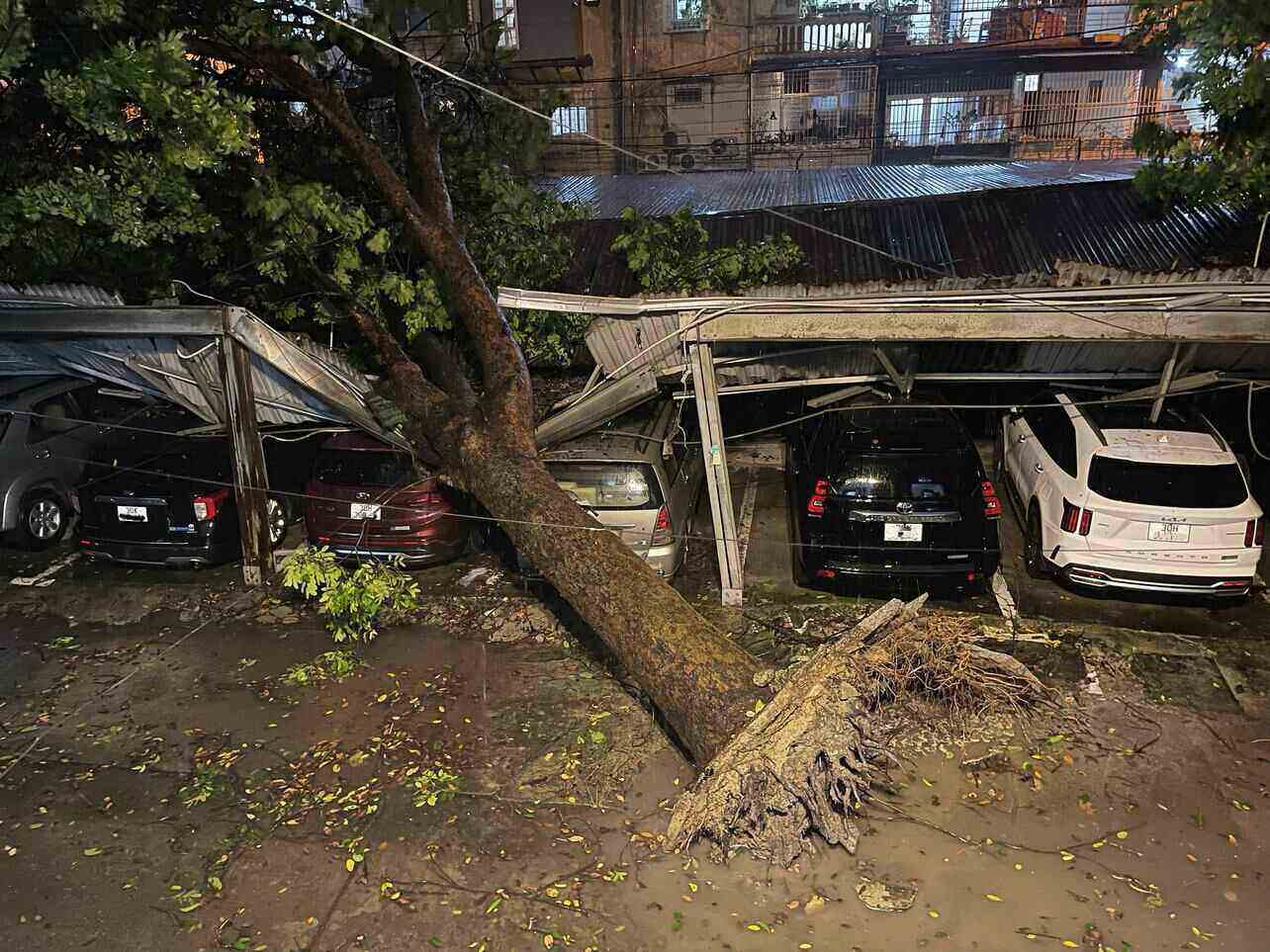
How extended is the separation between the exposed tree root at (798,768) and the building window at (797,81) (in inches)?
728

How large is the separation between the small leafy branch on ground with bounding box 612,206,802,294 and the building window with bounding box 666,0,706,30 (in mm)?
13350

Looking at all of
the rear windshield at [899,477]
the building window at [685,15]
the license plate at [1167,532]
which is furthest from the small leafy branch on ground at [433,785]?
the building window at [685,15]

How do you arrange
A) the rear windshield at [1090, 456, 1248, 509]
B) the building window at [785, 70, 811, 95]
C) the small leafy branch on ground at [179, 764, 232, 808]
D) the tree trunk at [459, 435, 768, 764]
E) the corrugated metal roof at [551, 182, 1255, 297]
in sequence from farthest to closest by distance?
the building window at [785, 70, 811, 95] < the corrugated metal roof at [551, 182, 1255, 297] < the rear windshield at [1090, 456, 1248, 509] < the small leafy branch on ground at [179, 764, 232, 808] < the tree trunk at [459, 435, 768, 764]

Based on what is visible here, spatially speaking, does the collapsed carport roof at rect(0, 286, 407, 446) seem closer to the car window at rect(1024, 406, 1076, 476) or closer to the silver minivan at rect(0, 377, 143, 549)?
the silver minivan at rect(0, 377, 143, 549)

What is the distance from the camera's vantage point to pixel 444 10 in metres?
10.1

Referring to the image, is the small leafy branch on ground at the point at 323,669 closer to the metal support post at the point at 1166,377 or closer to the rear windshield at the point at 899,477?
the rear windshield at the point at 899,477

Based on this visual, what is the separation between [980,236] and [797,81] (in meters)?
13.5

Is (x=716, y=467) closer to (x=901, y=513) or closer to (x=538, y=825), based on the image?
(x=901, y=513)

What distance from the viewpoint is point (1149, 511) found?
7.32 m

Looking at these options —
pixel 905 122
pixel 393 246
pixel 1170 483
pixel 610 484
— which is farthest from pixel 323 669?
pixel 905 122

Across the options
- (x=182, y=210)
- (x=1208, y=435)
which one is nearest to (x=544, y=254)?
(x=182, y=210)

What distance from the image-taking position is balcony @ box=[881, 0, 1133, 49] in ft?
65.4

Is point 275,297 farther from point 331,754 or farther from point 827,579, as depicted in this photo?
point 827,579

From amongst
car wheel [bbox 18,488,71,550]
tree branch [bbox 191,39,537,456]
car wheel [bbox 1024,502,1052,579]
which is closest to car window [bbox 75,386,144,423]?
car wheel [bbox 18,488,71,550]
